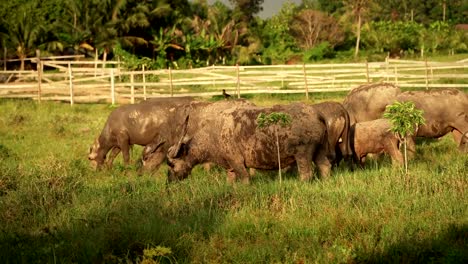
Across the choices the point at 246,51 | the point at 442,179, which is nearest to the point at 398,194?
the point at 442,179

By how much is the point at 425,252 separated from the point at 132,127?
9.29 meters

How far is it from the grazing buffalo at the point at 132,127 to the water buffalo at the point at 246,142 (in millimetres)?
3184

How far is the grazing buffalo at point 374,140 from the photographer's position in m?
11.5

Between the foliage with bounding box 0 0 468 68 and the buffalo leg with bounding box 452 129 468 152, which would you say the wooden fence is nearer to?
the buffalo leg with bounding box 452 129 468 152

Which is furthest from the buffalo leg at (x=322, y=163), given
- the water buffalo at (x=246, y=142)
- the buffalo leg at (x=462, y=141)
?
the buffalo leg at (x=462, y=141)

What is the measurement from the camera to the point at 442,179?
8.58 meters

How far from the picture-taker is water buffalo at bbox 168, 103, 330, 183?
975 cm

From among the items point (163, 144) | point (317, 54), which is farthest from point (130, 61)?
point (163, 144)

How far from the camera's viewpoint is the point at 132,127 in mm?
14195

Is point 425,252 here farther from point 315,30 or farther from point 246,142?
point 315,30

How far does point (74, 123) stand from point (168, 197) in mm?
11770

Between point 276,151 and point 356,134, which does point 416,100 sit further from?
point 276,151

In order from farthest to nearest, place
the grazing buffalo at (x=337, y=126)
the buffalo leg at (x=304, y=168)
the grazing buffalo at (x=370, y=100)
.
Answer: the grazing buffalo at (x=370, y=100), the grazing buffalo at (x=337, y=126), the buffalo leg at (x=304, y=168)

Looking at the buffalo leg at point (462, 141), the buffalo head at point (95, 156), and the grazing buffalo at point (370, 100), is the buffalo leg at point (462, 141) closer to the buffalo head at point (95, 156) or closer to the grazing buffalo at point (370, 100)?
the grazing buffalo at point (370, 100)
